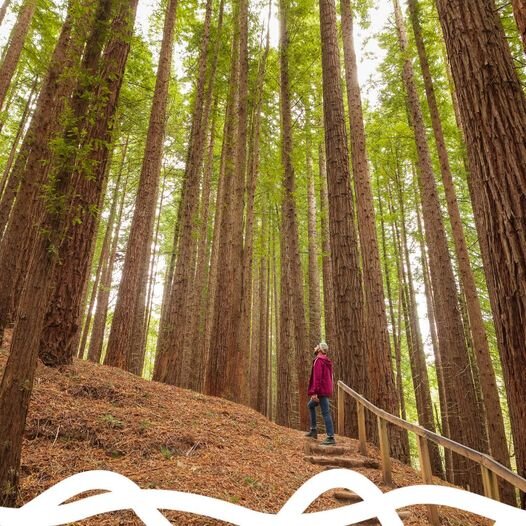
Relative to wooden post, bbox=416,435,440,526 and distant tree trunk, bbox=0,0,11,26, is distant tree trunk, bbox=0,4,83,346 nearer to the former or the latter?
wooden post, bbox=416,435,440,526

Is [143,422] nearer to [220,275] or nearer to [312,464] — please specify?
[312,464]

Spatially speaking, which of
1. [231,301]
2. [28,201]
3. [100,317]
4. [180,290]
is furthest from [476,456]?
[100,317]

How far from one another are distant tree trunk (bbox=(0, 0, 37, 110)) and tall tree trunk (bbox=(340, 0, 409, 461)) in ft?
29.0

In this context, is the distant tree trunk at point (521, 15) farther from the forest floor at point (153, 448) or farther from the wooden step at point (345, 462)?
the wooden step at point (345, 462)

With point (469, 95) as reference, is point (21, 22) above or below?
above

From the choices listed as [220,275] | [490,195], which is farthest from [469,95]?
[220,275]

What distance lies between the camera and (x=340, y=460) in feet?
20.0

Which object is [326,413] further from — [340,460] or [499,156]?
[499,156]

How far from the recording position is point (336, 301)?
8117 mm

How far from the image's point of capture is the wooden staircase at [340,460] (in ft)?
16.3

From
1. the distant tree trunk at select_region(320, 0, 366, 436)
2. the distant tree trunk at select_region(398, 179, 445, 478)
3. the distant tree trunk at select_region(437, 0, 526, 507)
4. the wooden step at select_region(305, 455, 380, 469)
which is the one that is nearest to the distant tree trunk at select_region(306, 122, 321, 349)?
the distant tree trunk at select_region(398, 179, 445, 478)

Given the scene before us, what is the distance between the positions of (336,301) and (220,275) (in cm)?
369
